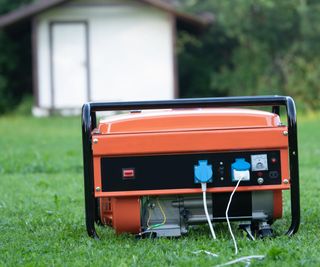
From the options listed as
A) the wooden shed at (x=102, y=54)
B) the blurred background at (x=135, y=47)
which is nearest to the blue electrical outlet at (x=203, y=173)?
the blurred background at (x=135, y=47)

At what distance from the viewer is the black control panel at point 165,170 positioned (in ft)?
16.8

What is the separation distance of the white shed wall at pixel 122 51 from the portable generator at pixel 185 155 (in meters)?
17.6

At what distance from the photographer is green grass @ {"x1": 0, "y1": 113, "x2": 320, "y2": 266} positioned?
4.65m

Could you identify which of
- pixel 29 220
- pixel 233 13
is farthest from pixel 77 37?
pixel 29 220

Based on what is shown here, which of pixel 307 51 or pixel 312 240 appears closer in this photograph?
pixel 312 240

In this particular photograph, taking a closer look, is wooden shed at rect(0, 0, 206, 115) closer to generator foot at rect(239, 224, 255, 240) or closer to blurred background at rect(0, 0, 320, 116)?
blurred background at rect(0, 0, 320, 116)

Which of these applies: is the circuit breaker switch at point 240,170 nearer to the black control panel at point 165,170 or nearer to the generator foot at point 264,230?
the black control panel at point 165,170

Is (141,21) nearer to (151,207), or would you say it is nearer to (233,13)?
→ (233,13)

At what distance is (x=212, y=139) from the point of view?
5.10 metres

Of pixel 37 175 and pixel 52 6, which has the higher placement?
pixel 52 6

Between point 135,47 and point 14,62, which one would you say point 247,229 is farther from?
point 14,62

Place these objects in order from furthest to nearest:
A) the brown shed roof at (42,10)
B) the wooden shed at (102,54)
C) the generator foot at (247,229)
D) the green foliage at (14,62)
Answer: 1. the green foliage at (14,62)
2. the wooden shed at (102,54)
3. the brown shed roof at (42,10)
4. the generator foot at (247,229)

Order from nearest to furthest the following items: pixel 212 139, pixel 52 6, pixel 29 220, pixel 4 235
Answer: pixel 212 139, pixel 4 235, pixel 29 220, pixel 52 6

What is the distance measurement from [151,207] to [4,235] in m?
1.07
